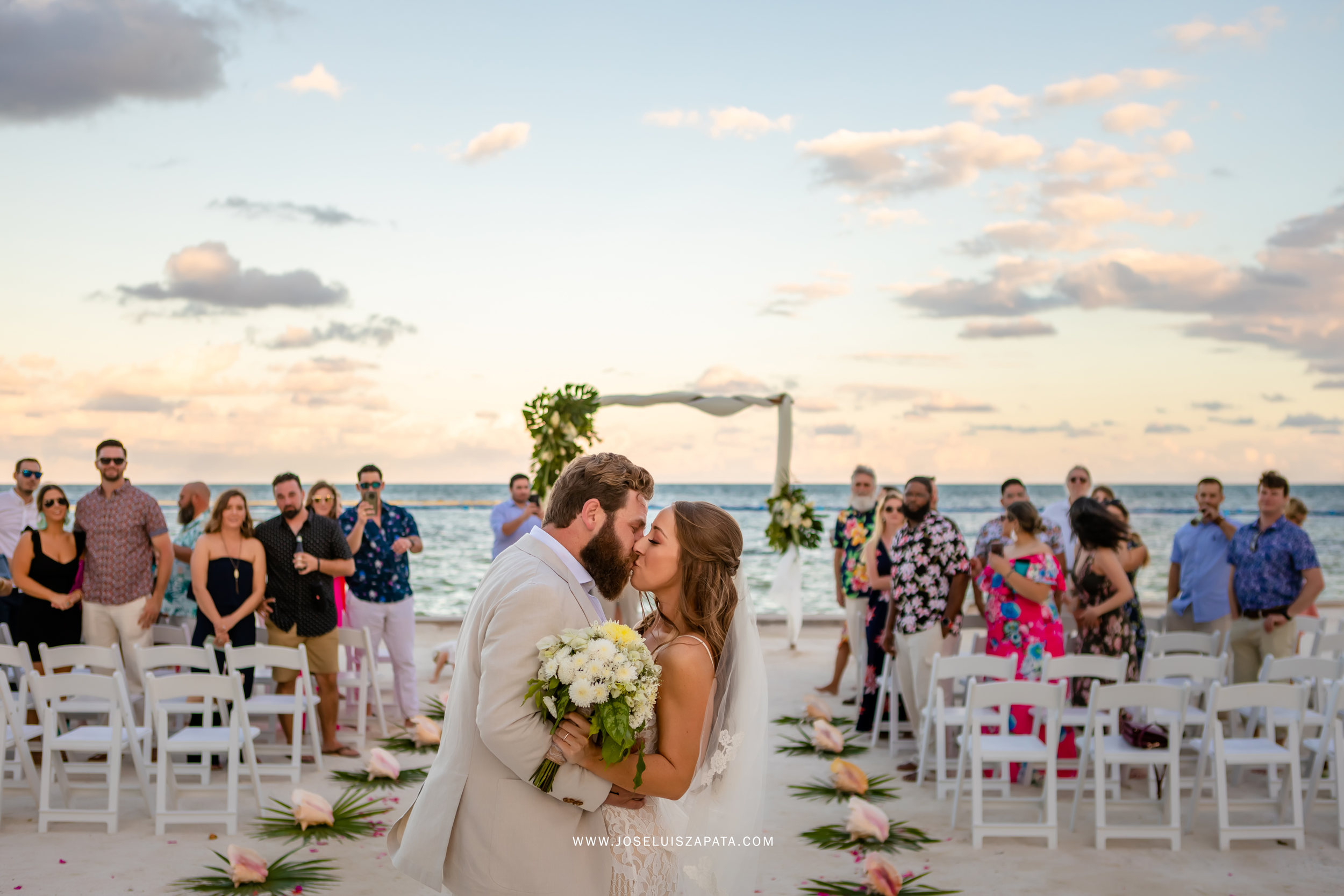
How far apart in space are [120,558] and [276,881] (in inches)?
125

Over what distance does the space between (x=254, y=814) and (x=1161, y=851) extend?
481 centimetres

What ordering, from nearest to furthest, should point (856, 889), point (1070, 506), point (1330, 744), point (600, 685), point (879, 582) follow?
point (600, 685) < point (856, 889) < point (1330, 744) < point (879, 582) < point (1070, 506)

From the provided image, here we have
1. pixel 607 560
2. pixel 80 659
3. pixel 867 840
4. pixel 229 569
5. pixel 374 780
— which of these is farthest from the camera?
pixel 229 569

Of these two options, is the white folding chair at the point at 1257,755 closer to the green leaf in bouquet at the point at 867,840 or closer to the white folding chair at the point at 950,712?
the white folding chair at the point at 950,712

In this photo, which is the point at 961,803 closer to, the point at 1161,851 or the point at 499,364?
the point at 1161,851

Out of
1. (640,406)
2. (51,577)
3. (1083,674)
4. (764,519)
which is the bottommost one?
(764,519)

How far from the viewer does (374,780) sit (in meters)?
5.88

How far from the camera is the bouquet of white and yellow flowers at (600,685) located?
2078mm

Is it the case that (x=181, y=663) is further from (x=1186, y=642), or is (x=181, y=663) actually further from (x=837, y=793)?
(x=1186, y=642)

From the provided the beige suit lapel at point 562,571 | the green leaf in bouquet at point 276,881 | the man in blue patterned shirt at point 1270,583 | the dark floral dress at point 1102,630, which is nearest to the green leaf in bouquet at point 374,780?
the green leaf in bouquet at point 276,881

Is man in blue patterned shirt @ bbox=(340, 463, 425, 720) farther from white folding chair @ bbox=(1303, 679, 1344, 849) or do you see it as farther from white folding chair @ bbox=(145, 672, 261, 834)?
white folding chair @ bbox=(1303, 679, 1344, 849)

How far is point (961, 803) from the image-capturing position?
5.60 meters

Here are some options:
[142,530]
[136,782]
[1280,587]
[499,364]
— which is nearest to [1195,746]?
[1280,587]

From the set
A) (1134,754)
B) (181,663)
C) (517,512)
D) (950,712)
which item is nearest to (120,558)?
(181,663)
